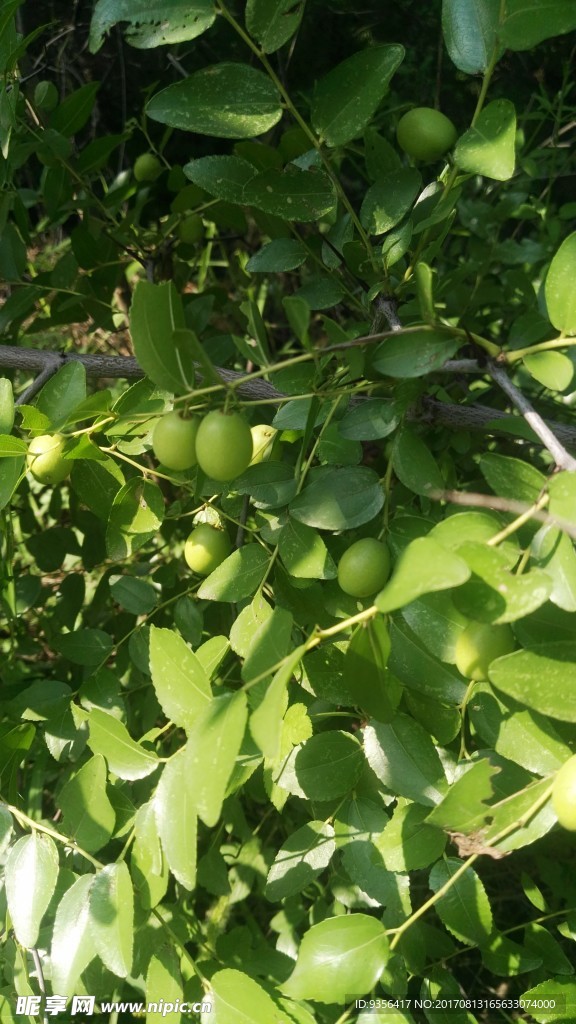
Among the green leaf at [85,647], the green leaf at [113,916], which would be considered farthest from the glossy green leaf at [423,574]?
the green leaf at [85,647]

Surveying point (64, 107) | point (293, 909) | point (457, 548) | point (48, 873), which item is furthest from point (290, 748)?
point (64, 107)

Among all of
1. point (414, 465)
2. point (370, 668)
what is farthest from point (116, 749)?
point (414, 465)

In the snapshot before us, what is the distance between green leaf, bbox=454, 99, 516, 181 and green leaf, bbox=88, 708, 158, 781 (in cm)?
79

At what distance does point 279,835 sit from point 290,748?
113 centimetres

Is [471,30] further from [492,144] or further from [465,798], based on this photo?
[465,798]

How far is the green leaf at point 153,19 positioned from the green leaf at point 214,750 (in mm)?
748

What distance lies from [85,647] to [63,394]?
465 mm

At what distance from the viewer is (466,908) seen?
3.06ft

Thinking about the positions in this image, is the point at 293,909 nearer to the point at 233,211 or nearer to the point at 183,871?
the point at 183,871

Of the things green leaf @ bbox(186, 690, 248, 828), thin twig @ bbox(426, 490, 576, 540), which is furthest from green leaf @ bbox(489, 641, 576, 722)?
green leaf @ bbox(186, 690, 248, 828)

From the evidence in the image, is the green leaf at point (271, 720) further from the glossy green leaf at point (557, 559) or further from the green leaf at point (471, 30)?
the green leaf at point (471, 30)

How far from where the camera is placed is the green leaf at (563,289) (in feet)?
2.85

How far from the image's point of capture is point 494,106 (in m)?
0.95

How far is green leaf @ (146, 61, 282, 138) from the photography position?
96 cm
